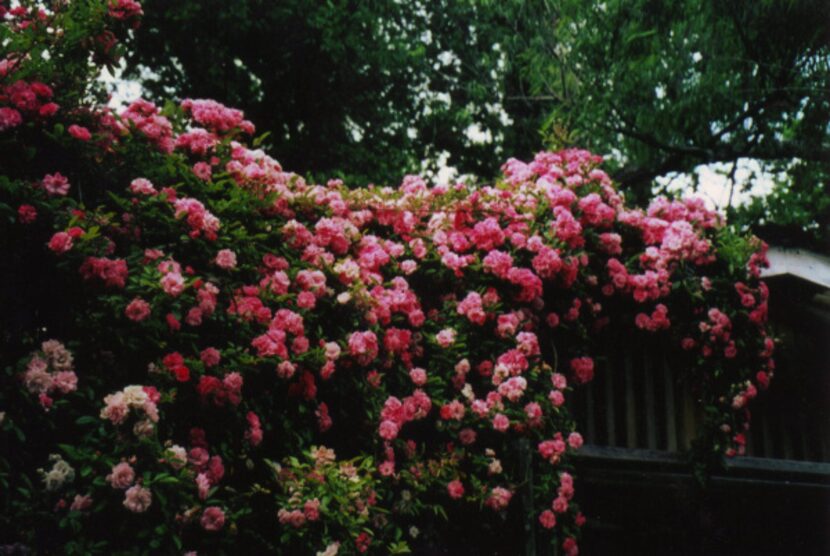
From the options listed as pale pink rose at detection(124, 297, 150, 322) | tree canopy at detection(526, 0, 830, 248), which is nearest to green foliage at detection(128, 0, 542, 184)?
tree canopy at detection(526, 0, 830, 248)

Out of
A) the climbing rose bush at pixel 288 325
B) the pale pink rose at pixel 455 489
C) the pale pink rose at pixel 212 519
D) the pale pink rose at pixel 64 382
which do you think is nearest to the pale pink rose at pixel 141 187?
the climbing rose bush at pixel 288 325

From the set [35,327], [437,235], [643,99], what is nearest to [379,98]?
[643,99]

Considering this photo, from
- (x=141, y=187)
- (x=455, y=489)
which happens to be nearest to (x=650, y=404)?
(x=455, y=489)

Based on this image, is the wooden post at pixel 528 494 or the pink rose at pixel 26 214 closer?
the pink rose at pixel 26 214

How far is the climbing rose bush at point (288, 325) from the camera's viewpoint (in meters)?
3.31

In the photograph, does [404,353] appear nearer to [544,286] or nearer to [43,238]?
[544,286]

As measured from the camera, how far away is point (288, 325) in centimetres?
408

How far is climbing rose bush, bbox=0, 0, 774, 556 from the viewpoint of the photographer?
10.9 feet

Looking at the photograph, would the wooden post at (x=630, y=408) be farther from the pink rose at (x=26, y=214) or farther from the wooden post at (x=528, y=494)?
the pink rose at (x=26, y=214)

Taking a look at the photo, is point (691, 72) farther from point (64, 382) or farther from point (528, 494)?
point (64, 382)

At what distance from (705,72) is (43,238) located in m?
6.36

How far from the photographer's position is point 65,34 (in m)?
3.83

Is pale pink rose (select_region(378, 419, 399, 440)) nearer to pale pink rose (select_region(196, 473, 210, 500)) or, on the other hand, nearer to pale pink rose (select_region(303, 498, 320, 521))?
pale pink rose (select_region(303, 498, 320, 521))

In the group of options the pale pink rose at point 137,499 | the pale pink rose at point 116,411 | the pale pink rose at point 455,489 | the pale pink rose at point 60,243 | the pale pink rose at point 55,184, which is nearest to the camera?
the pale pink rose at point 137,499
